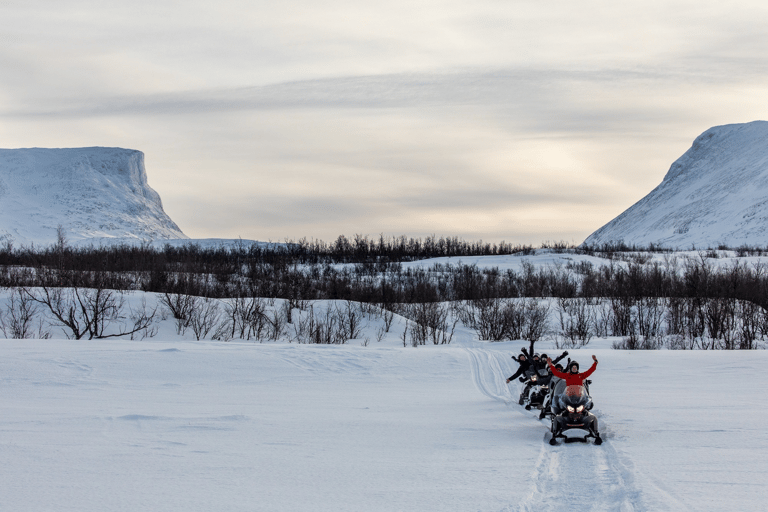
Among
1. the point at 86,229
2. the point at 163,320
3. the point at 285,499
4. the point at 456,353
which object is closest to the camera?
the point at 285,499

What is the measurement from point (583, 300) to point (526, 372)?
118ft

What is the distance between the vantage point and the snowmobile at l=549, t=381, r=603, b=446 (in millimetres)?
8117

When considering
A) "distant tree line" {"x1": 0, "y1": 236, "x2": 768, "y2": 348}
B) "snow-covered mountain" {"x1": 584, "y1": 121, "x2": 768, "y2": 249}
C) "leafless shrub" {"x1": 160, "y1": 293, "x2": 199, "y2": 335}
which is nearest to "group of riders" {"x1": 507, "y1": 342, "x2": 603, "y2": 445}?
"distant tree line" {"x1": 0, "y1": 236, "x2": 768, "y2": 348}

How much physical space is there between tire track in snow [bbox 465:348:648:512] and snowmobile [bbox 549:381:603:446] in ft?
0.48

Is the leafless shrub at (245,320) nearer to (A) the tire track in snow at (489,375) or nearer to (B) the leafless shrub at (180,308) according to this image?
(B) the leafless shrub at (180,308)

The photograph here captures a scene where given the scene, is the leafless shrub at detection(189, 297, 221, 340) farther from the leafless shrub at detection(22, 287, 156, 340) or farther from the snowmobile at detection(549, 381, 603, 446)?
the snowmobile at detection(549, 381, 603, 446)

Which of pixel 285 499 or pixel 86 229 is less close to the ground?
pixel 86 229

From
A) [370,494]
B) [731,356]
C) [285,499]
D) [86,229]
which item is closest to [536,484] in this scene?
[370,494]

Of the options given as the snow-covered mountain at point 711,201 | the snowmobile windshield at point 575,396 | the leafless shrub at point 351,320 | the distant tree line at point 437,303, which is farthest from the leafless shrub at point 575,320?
the snow-covered mountain at point 711,201

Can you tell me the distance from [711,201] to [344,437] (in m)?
164

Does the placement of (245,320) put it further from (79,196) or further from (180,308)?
(79,196)

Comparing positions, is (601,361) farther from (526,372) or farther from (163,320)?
(163,320)

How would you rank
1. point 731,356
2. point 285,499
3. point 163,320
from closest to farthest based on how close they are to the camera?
1. point 285,499
2. point 731,356
3. point 163,320

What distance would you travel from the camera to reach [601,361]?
55.3 feet
